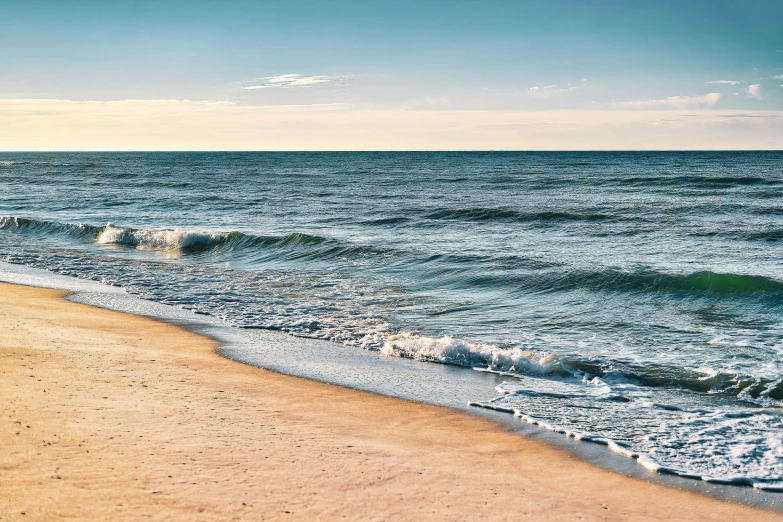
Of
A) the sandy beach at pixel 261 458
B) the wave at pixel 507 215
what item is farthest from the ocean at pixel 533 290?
the sandy beach at pixel 261 458

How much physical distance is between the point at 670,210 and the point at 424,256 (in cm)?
1613

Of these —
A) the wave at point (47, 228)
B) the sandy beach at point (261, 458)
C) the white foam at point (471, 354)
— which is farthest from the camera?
the wave at point (47, 228)

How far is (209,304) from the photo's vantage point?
14.2 meters

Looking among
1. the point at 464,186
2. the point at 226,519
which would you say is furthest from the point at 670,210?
the point at 226,519

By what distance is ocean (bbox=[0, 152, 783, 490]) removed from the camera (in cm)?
806

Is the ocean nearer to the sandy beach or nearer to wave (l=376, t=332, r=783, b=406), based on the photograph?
wave (l=376, t=332, r=783, b=406)

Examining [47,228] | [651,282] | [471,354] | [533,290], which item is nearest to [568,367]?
[471,354]

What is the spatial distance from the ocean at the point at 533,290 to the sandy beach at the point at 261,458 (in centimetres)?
101

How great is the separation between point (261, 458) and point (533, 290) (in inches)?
419

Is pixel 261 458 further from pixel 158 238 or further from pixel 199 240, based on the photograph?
pixel 158 238

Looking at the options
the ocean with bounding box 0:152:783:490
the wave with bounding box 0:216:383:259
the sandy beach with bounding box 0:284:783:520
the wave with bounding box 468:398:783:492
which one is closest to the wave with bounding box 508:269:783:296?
the ocean with bounding box 0:152:783:490

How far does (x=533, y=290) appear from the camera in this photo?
15445 millimetres

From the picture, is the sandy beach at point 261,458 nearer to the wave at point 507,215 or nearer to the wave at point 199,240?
the wave at point 199,240

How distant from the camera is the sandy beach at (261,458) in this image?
4914mm
